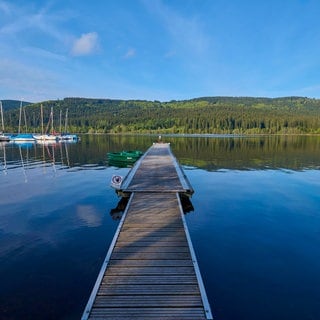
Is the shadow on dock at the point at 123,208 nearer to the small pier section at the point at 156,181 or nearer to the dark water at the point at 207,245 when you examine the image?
the dark water at the point at 207,245

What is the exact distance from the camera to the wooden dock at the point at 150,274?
6.36m

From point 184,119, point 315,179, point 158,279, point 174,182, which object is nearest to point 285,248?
point 158,279

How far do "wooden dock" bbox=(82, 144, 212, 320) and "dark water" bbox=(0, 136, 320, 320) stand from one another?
137 centimetres

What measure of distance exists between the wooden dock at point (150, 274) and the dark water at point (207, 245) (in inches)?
53.8

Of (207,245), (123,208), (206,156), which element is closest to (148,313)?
(207,245)

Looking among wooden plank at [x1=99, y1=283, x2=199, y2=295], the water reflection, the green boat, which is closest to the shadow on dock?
wooden plank at [x1=99, y1=283, x2=199, y2=295]

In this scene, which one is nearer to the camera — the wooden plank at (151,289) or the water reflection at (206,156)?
the wooden plank at (151,289)

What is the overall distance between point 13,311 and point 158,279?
417 cm

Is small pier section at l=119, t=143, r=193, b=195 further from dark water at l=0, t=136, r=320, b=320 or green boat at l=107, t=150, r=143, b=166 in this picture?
green boat at l=107, t=150, r=143, b=166

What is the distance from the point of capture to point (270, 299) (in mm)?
8461

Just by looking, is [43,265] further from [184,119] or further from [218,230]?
[184,119]

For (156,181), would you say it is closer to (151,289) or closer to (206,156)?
(151,289)

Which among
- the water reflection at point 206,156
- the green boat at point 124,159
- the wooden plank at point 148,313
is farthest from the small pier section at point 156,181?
the green boat at point 124,159

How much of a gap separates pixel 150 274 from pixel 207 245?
517cm
